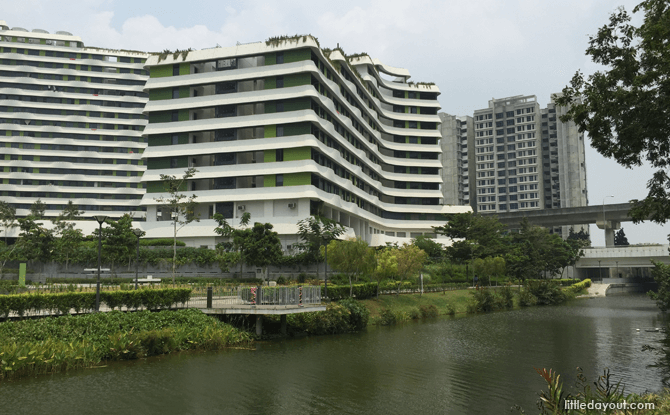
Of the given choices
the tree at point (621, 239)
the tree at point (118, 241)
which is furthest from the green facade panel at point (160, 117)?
the tree at point (621, 239)

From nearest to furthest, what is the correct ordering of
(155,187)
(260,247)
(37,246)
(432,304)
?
(260,247) < (432,304) < (37,246) < (155,187)

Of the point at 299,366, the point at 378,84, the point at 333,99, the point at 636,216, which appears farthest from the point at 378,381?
the point at 378,84

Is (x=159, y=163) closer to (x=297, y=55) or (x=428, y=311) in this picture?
(x=297, y=55)

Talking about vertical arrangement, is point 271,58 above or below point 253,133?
above

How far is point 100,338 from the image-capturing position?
23219 mm

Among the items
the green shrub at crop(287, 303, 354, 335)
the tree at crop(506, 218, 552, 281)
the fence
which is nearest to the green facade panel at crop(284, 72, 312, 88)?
the green shrub at crop(287, 303, 354, 335)

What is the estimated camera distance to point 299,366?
2288cm

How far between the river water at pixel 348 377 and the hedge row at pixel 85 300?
14.3 feet

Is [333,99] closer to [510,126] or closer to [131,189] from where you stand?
[131,189]

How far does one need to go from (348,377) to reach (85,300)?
13.5 m

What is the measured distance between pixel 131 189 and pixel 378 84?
56.9 metres

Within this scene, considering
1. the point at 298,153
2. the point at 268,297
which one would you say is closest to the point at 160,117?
the point at 298,153

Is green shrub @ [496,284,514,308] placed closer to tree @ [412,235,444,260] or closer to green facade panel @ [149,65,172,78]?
tree @ [412,235,444,260]

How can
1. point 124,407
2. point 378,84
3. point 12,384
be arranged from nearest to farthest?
1. point 124,407
2. point 12,384
3. point 378,84
